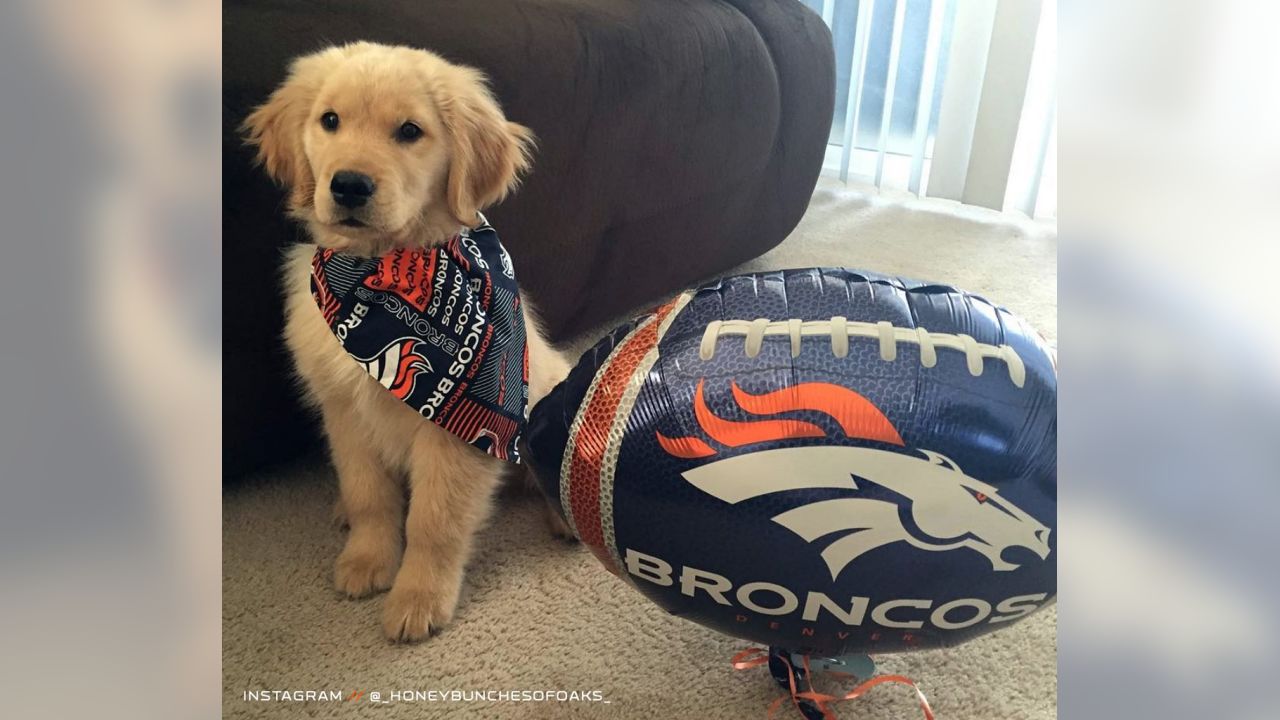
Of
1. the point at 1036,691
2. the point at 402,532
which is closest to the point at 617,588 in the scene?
the point at 402,532

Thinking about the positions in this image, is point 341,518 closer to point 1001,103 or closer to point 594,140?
point 594,140

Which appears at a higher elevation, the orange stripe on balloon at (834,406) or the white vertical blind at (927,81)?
the white vertical blind at (927,81)

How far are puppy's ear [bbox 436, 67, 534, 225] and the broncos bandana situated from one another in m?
0.04

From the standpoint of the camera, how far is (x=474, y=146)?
30.8 inches

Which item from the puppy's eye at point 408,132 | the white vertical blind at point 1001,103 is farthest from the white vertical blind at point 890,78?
the puppy's eye at point 408,132

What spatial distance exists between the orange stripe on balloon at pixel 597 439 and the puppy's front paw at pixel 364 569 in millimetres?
291

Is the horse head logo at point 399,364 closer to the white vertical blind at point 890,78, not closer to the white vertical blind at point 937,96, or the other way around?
the white vertical blind at point 937,96

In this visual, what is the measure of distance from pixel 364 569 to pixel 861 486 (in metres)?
0.51

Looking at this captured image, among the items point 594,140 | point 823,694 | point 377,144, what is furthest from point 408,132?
point 823,694

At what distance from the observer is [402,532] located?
0.86 metres

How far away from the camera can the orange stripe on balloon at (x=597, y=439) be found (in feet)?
1.90

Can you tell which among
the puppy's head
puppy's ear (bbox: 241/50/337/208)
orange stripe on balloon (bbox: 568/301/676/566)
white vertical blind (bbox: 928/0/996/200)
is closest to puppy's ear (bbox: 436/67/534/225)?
the puppy's head
